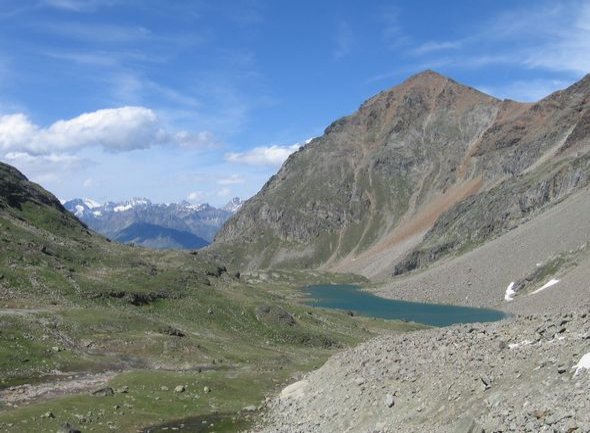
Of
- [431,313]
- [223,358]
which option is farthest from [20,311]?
[431,313]

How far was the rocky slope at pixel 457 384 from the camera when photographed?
91.1 ft

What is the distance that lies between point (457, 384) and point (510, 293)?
15516 centimetres

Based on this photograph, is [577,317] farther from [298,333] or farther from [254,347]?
[298,333]

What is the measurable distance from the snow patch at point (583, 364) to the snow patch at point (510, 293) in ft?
503

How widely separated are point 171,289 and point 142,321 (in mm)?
21199

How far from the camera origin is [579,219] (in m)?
193

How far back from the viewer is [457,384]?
35656 mm

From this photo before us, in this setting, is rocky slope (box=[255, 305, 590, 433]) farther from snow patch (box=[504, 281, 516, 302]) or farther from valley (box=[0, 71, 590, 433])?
snow patch (box=[504, 281, 516, 302])

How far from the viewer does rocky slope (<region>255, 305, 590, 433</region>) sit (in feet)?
91.1

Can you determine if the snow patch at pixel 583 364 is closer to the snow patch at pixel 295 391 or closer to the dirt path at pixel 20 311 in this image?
the snow patch at pixel 295 391

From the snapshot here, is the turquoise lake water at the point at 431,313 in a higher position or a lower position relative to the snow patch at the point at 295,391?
lower

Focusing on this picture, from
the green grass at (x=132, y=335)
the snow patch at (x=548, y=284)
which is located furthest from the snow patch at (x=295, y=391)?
the snow patch at (x=548, y=284)

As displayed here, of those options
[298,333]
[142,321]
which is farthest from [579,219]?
[142,321]

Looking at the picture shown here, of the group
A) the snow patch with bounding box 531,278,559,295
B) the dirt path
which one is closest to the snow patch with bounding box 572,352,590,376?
the dirt path
